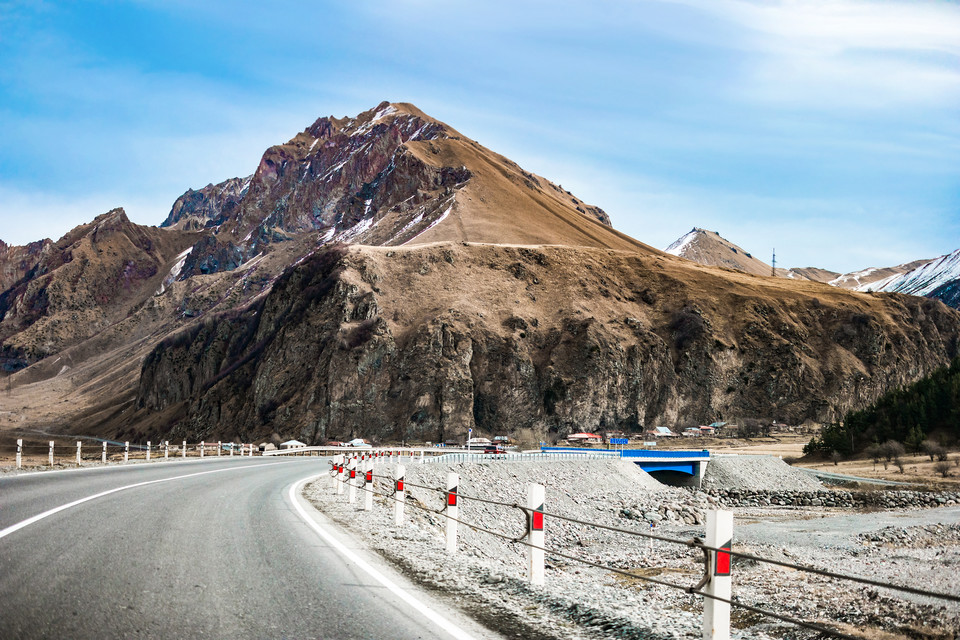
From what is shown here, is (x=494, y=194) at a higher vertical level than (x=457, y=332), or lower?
higher

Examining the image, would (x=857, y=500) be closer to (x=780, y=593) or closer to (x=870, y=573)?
(x=870, y=573)

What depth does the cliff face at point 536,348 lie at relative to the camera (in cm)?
10625

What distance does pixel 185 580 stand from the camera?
8.29 m

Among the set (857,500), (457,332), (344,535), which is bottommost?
(857,500)

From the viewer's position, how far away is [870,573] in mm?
23172

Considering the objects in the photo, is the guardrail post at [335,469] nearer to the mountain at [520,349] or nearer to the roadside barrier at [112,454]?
the roadside barrier at [112,454]

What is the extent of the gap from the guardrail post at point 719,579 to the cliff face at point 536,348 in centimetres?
9528

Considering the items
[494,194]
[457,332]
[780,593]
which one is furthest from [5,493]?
[494,194]

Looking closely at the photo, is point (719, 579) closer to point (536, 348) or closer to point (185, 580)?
point (185, 580)

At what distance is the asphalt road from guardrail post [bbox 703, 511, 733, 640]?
78.1 inches

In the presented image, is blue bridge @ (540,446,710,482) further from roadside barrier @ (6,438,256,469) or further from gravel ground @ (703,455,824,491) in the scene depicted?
roadside barrier @ (6,438,256,469)

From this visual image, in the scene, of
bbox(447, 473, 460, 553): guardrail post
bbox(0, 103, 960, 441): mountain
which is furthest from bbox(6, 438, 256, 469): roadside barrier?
bbox(447, 473, 460, 553): guardrail post

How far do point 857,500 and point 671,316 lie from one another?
68.6 meters

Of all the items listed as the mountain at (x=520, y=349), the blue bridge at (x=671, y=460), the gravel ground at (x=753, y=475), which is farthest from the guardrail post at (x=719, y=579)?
the mountain at (x=520, y=349)
